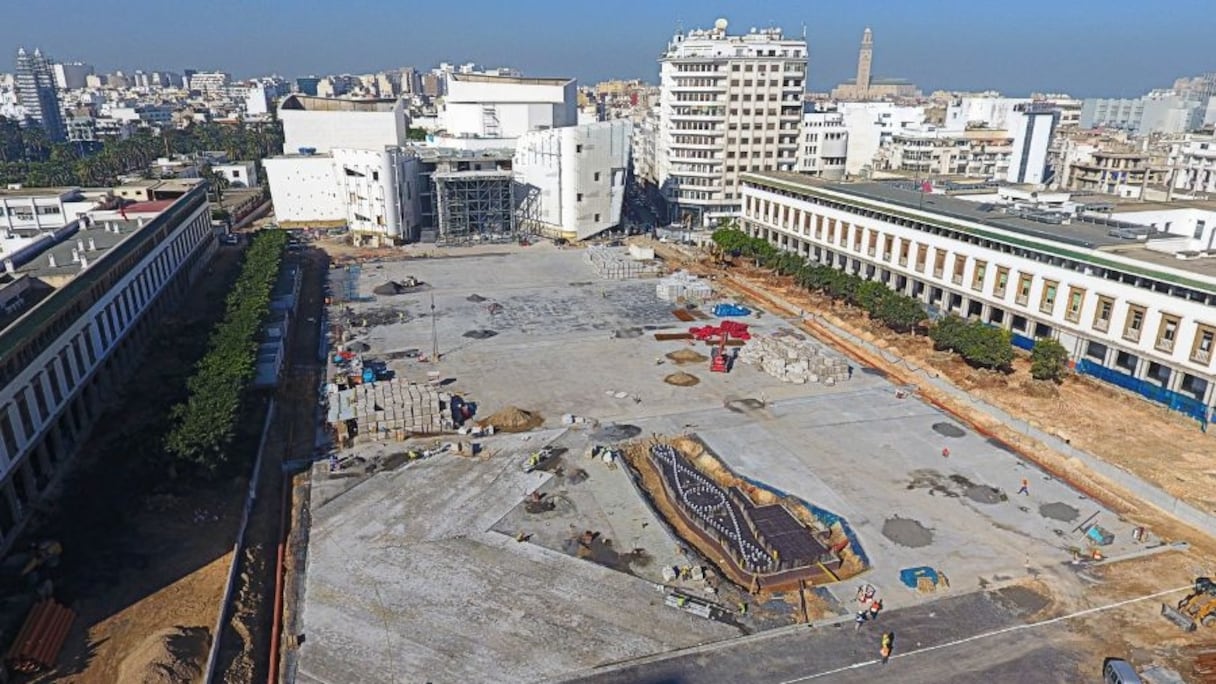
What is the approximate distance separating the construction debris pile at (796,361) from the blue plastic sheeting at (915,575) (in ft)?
69.8

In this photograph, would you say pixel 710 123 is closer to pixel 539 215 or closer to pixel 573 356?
pixel 539 215

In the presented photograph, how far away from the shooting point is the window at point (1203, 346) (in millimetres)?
44625

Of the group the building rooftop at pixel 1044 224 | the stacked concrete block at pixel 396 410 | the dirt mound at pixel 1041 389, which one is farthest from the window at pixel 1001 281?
the stacked concrete block at pixel 396 410

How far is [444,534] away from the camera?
3281cm

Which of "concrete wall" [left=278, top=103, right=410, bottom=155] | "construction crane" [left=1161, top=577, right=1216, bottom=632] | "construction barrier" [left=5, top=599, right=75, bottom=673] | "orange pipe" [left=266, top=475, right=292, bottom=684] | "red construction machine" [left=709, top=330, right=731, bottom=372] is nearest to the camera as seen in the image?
"construction barrier" [left=5, top=599, right=75, bottom=673]

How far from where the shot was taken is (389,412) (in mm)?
42062

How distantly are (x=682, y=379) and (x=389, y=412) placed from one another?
2025cm

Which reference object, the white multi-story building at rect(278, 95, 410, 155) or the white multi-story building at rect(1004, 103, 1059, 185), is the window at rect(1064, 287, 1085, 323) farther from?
the white multi-story building at rect(278, 95, 410, 155)

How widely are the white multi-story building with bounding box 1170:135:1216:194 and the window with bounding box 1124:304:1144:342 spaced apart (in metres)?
90.0

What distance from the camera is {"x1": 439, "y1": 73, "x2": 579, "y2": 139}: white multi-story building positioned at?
122688 millimetres

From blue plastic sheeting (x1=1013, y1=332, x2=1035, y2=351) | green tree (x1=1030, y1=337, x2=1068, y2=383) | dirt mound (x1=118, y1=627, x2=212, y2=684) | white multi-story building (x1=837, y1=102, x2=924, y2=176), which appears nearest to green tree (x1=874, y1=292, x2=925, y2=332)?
blue plastic sheeting (x1=1013, y1=332, x2=1035, y2=351)

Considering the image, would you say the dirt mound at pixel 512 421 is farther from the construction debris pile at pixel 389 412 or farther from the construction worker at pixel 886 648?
the construction worker at pixel 886 648

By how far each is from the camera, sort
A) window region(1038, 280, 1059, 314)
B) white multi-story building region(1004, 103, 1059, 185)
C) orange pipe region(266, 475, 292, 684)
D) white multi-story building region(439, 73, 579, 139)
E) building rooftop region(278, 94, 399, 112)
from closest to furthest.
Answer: orange pipe region(266, 475, 292, 684) → window region(1038, 280, 1059, 314) → white multi-story building region(439, 73, 579, 139) → building rooftop region(278, 94, 399, 112) → white multi-story building region(1004, 103, 1059, 185)

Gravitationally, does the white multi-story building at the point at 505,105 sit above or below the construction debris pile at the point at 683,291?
above
